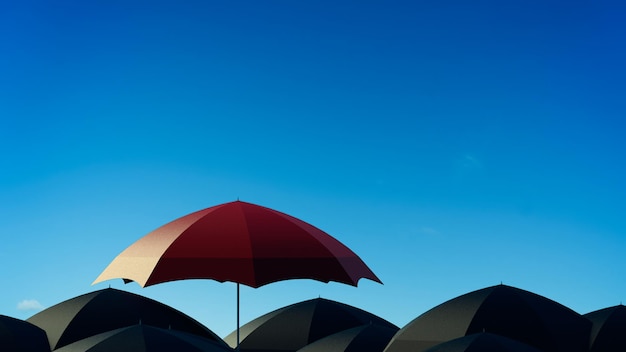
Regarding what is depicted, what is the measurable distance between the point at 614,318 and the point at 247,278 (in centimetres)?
1466

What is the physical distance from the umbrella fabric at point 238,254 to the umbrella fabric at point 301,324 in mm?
13517

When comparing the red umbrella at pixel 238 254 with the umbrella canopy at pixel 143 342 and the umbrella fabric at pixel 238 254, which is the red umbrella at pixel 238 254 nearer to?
the umbrella fabric at pixel 238 254

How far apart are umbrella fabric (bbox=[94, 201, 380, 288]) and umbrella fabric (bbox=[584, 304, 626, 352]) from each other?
11688mm

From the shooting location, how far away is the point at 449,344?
20.8m

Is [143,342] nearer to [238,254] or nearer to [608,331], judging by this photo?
[238,254]

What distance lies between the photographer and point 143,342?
59.8ft

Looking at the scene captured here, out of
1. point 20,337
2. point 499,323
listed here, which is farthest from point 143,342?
point 499,323

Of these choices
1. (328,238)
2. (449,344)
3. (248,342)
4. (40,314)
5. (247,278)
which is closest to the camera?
(247,278)

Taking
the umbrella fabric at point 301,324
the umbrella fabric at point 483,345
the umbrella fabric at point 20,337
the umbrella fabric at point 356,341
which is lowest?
the umbrella fabric at point 483,345

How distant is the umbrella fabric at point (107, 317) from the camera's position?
21.3 metres

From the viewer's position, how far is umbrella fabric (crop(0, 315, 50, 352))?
20.3m

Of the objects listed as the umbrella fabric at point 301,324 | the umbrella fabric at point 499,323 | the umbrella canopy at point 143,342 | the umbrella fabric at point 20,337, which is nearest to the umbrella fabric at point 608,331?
the umbrella fabric at point 499,323

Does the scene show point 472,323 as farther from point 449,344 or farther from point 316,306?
point 316,306

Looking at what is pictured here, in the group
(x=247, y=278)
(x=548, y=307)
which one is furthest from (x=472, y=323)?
(x=247, y=278)
